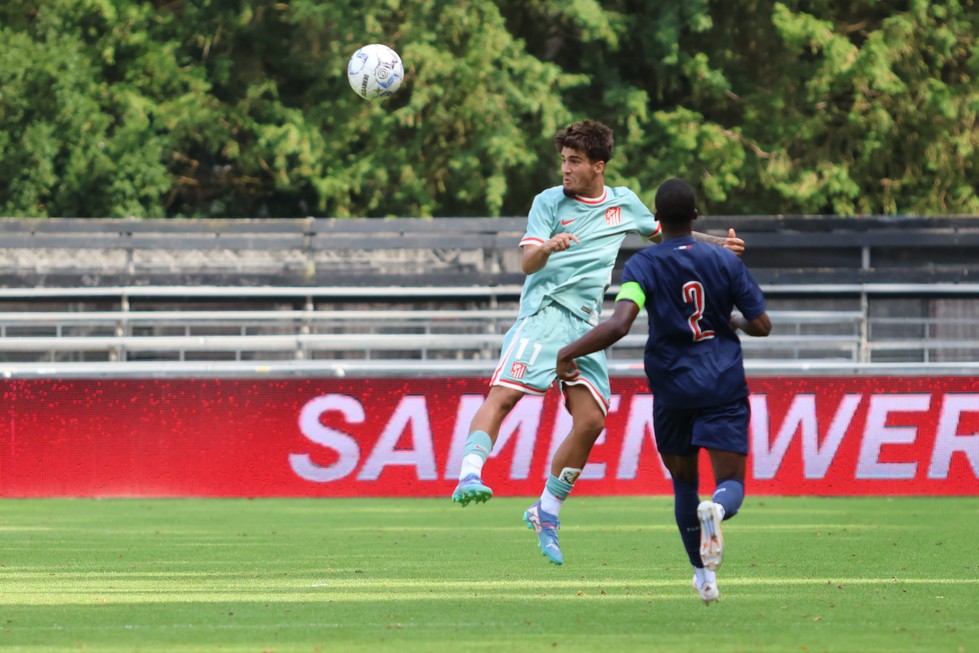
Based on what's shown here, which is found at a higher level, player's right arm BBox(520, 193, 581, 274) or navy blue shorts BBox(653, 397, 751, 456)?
player's right arm BBox(520, 193, 581, 274)

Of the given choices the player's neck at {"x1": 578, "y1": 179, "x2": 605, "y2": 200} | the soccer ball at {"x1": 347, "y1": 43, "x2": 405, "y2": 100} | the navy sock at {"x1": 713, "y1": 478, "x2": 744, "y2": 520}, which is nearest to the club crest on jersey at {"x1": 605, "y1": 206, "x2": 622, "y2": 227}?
the player's neck at {"x1": 578, "y1": 179, "x2": 605, "y2": 200}

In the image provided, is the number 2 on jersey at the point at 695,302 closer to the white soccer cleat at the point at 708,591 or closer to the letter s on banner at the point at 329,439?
the white soccer cleat at the point at 708,591

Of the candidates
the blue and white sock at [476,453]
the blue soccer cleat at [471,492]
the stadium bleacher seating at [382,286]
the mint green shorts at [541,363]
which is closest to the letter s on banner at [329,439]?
the stadium bleacher seating at [382,286]

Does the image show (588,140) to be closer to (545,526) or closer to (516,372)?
(516,372)

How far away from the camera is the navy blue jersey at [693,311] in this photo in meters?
6.56

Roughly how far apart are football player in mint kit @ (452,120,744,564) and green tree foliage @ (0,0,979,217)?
16.2 meters

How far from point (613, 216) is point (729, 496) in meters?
2.29

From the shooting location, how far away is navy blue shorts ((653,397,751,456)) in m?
6.56

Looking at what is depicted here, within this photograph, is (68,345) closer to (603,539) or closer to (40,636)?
(603,539)

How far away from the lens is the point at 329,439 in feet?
52.7

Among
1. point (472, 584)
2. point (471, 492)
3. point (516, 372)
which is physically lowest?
point (472, 584)

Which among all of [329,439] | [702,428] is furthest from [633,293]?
[329,439]

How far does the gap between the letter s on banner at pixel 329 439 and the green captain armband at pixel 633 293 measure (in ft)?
31.7

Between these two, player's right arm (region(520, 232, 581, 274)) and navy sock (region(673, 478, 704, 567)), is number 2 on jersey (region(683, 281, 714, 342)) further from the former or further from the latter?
player's right arm (region(520, 232, 581, 274))
